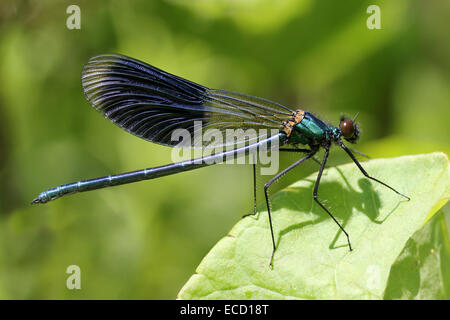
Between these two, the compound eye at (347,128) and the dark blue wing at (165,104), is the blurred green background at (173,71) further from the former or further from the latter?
the dark blue wing at (165,104)

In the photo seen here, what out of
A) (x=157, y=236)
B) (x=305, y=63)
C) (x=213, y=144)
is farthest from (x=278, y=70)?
(x=157, y=236)

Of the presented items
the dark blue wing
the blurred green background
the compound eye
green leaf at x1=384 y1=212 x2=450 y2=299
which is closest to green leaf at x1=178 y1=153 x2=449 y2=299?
green leaf at x1=384 y1=212 x2=450 y2=299

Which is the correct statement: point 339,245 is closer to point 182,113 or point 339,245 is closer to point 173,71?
point 182,113

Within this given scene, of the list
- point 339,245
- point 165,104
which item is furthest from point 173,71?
point 339,245

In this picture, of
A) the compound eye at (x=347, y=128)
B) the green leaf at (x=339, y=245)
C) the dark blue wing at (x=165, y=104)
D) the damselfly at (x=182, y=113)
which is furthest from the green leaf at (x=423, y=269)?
the dark blue wing at (x=165, y=104)

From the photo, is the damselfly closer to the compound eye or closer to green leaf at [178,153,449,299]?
the compound eye
